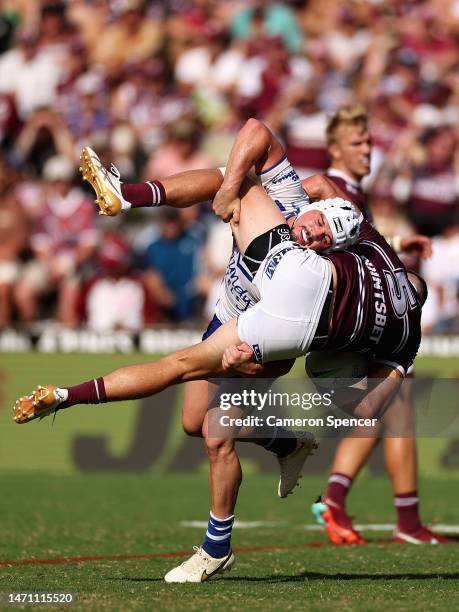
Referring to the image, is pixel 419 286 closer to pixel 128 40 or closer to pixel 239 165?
pixel 239 165

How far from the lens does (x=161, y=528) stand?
9820 millimetres

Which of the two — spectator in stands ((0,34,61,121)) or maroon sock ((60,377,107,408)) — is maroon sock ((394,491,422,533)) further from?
spectator in stands ((0,34,61,121))

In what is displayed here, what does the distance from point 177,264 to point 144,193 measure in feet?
24.5

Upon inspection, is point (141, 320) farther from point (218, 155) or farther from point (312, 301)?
point (312, 301)

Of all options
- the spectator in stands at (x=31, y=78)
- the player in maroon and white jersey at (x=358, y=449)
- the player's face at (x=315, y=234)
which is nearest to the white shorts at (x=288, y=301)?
the player's face at (x=315, y=234)

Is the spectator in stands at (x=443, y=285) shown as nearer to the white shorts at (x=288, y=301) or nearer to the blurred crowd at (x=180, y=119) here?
the blurred crowd at (x=180, y=119)

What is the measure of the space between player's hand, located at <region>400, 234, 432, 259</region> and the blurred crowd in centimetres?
490

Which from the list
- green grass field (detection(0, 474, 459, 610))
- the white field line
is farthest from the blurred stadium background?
the white field line

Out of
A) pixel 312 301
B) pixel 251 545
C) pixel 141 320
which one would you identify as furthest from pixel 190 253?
pixel 312 301

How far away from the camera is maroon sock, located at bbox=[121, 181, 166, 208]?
7.29 m

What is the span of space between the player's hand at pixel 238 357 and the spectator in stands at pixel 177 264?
7808 millimetres

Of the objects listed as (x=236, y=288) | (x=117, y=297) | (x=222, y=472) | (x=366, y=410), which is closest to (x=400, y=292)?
(x=366, y=410)

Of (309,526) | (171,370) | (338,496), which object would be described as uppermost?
(171,370)

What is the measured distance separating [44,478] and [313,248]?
7.07m
